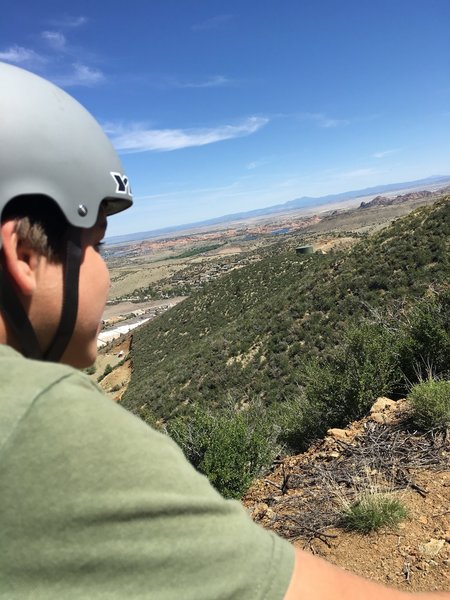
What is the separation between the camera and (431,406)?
5.39 meters

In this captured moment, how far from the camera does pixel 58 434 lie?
0.75 metres

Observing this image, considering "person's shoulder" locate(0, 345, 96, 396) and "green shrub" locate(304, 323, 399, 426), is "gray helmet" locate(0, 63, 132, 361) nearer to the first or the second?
"person's shoulder" locate(0, 345, 96, 396)

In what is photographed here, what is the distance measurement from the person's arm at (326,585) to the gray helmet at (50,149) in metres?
0.99

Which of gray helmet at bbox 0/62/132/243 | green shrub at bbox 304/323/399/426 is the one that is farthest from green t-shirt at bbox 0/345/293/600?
green shrub at bbox 304/323/399/426

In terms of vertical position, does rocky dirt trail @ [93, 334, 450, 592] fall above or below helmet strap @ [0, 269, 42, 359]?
below

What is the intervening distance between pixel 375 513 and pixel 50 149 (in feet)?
12.9

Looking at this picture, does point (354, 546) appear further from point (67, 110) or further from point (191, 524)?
point (67, 110)

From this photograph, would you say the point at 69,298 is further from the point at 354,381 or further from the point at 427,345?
the point at 427,345

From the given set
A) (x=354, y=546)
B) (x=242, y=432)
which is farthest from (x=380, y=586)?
(x=242, y=432)

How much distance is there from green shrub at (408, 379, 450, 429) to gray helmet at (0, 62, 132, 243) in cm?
507

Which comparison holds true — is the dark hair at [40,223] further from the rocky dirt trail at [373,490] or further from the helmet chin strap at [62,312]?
the rocky dirt trail at [373,490]

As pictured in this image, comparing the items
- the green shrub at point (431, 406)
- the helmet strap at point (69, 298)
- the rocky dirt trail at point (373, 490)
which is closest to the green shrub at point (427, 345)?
the rocky dirt trail at point (373, 490)

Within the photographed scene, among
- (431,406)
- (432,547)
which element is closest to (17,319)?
(432,547)

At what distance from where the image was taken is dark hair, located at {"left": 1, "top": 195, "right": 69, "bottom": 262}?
112cm
